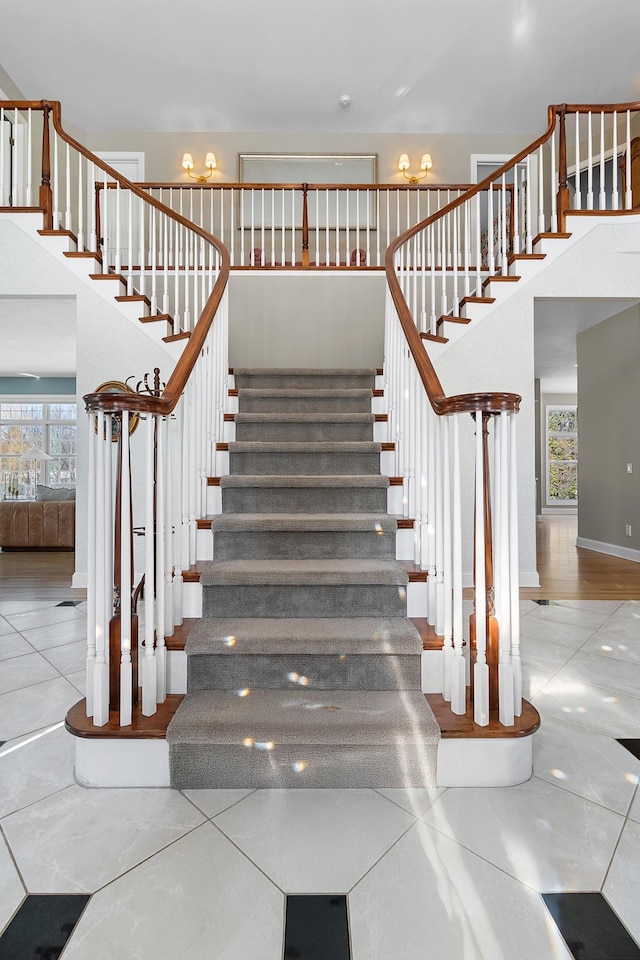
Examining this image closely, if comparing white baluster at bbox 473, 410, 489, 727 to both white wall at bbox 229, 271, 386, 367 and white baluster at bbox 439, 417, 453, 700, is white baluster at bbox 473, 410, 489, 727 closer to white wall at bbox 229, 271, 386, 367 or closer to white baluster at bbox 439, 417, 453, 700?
white baluster at bbox 439, 417, 453, 700

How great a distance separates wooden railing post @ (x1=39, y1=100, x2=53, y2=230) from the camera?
384 centimetres

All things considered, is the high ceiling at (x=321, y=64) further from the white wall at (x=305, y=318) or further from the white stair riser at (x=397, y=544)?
the white stair riser at (x=397, y=544)

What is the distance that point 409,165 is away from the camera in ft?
20.5

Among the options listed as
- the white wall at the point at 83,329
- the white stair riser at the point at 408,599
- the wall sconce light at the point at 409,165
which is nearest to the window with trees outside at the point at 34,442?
the white wall at the point at 83,329

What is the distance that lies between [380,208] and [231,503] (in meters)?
5.15

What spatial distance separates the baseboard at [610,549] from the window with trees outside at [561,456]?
5180 mm

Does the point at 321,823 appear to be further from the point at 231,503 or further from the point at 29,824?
the point at 231,503

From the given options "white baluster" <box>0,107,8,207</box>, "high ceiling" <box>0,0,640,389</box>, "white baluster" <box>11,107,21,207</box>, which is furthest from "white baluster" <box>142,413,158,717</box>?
"high ceiling" <box>0,0,640,389</box>

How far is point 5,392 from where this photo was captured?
9602mm

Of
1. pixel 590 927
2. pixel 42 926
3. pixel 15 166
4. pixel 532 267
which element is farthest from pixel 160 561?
pixel 15 166

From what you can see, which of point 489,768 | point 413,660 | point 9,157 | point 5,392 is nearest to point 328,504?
point 413,660

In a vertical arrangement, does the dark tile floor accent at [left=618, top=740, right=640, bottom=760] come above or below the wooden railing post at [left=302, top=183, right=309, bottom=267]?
below

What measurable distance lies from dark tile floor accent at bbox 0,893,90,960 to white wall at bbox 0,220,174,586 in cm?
335

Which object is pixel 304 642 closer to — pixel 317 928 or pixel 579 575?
pixel 317 928
